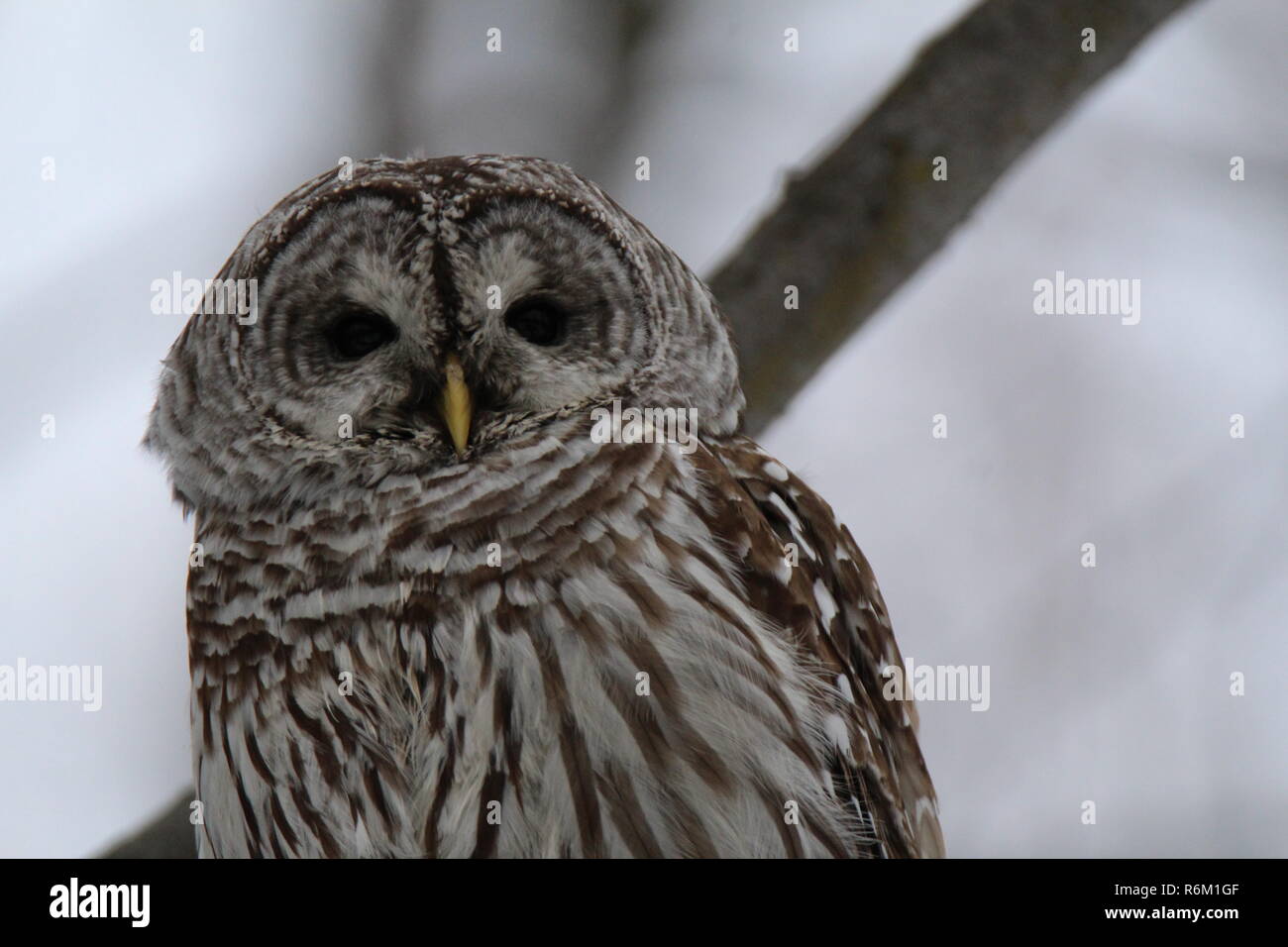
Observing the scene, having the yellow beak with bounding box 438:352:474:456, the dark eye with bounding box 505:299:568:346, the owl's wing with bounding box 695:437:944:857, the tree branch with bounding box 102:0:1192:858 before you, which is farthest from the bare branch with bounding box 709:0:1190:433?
the yellow beak with bounding box 438:352:474:456

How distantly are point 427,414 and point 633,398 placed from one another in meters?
0.47

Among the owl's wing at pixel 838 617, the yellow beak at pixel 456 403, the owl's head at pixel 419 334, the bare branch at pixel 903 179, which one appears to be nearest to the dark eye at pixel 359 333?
the owl's head at pixel 419 334

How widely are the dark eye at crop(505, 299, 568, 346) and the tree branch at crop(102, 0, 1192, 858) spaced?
0.55m

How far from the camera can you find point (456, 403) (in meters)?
3.05

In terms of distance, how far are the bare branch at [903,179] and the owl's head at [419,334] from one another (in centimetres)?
26

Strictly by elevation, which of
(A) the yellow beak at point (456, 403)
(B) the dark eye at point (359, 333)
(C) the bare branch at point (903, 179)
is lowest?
(A) the yellow beak at point (456, 403)

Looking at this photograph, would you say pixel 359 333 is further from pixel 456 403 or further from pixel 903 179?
pixel 903 179

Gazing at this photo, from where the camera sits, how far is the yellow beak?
3037 millimetres

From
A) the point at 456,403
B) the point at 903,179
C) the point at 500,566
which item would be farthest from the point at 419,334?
the point at 903,179

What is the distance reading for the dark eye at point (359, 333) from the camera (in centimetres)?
319

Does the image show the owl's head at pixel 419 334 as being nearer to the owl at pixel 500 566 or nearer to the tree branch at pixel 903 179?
the owl at pixel 500 566
